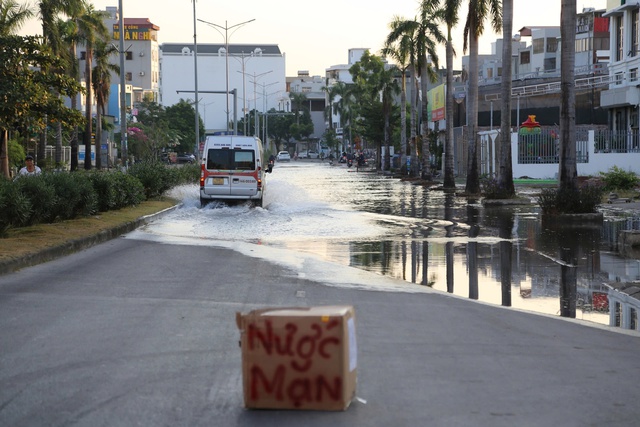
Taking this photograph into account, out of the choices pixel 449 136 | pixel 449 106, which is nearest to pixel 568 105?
pixel 449 136

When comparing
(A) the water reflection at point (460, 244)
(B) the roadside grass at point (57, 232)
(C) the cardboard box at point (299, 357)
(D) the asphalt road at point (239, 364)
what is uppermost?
(C) the cardboard box at point (299, 357)

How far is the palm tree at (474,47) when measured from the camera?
1492 inches

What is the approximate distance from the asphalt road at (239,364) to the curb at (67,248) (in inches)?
75.8

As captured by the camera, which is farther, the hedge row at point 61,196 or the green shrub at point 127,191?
the green shrub at point 127,191

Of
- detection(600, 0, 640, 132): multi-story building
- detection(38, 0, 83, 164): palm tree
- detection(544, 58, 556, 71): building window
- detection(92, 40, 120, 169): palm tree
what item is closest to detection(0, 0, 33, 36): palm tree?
detection(38, 0, 83, 164): palm tree

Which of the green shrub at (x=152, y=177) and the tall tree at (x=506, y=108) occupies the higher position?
the tall tree at (x=506, y=108)

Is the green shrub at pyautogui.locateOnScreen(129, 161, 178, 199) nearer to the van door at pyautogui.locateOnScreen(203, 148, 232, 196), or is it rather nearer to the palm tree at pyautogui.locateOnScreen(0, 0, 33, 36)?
the van door at pyautogui.locateOnScreen(203, 148, 232, 196)

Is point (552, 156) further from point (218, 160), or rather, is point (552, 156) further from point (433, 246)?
point (433, 246)

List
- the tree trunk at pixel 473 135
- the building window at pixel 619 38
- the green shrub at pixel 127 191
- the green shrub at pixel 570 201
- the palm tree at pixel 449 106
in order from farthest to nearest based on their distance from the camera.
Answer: the building window at pixel 619 38, the palm tree at pixel 449 106, the tree trunk at pixel 473 135, the green shrub at pixel 127 191, the green shrub at pixel 570 201

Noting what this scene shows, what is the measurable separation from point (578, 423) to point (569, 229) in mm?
17508

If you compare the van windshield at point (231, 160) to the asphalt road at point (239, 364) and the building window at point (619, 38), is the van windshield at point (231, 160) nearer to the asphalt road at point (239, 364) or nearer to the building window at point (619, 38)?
the asphalt road at point (239, 364)

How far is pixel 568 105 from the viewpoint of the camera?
86.8ft

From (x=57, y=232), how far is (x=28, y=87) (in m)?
2.98

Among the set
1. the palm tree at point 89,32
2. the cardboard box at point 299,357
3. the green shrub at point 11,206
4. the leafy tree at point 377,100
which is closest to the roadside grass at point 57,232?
the green shrub at point 11,206
